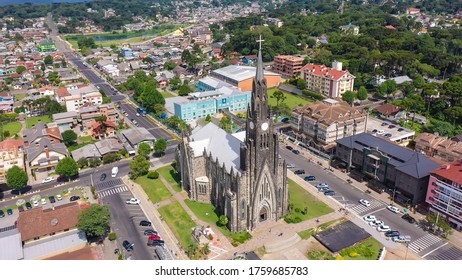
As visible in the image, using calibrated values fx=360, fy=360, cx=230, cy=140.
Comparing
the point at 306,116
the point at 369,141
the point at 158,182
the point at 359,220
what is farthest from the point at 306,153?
the point at 158,182

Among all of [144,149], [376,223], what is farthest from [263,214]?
[144,149]

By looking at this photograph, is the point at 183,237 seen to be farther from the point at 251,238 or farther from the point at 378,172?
the point at 378,172

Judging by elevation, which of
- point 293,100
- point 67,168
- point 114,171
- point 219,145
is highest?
point 219,145

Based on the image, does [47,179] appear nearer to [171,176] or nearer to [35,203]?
[35,203]

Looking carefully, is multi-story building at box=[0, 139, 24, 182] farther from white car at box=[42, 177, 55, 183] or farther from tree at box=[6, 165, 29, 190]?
white car at box=[42, 177, 55, 183]

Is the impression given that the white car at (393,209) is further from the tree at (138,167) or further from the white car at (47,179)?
the white car at (47,179)

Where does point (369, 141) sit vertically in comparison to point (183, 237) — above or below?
above
